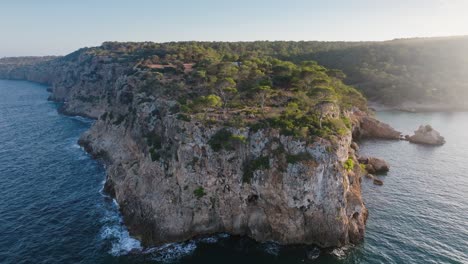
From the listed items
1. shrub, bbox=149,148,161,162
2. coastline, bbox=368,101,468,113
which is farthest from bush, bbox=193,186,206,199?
coastline, bbox=368,101,468,113

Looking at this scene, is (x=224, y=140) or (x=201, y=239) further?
(x=224, y=140)

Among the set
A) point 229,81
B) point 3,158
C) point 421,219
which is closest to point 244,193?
point 229,81

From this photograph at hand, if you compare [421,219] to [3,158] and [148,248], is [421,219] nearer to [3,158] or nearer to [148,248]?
[148,248]

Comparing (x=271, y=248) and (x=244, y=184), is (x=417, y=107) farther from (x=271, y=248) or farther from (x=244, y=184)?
(x=271, y=248)

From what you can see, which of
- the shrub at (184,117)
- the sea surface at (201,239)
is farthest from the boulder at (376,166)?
the shrub at (184,117)

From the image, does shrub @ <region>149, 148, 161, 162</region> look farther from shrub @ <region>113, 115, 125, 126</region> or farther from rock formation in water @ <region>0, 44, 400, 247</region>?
shrub @ <region>113, 115, 125, 126</region>

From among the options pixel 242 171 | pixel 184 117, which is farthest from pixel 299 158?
pixel 184 117

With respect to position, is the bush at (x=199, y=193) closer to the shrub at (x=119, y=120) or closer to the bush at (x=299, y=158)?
the bush at (x=299, y=158)
